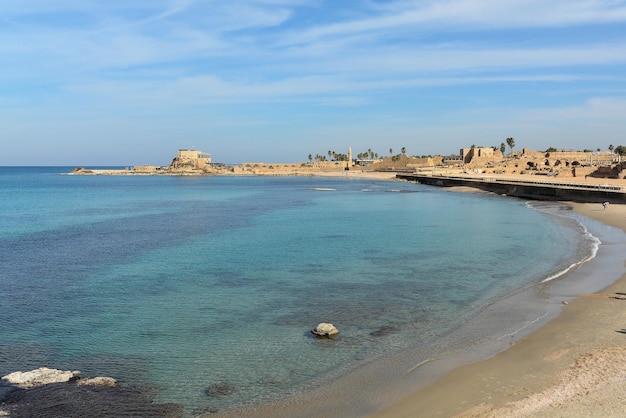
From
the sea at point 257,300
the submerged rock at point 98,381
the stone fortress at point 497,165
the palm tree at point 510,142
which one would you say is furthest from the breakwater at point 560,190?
the palm tree at point 510,142

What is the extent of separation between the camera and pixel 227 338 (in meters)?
12.0

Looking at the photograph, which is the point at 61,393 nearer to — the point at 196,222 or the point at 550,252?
the point at 550,252

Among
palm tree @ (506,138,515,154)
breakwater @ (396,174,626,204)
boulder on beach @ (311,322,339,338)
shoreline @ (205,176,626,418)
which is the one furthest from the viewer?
palm tree @ (506,138,515,154)

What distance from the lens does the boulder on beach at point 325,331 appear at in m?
11.9

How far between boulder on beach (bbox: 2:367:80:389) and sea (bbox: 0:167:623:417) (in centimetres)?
50

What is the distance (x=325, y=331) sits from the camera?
39.1 feet

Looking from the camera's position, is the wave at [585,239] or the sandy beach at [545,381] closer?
the sandy beach at [545,381]

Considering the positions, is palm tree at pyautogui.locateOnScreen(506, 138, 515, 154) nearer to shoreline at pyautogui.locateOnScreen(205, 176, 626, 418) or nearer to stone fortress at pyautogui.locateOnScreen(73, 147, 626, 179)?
stone fortress at pyautogui.locateOnScreen(73, 147, 626, 179)

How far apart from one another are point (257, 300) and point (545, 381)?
844cm

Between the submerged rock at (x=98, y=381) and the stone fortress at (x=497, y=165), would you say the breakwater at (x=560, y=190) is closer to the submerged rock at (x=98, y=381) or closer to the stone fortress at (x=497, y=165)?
the stone fortress at (x=497, y=165)

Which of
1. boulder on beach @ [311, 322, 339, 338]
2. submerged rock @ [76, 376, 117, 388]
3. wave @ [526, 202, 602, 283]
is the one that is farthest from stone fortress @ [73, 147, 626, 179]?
submerged rock @ [76, 376, 117, 388]

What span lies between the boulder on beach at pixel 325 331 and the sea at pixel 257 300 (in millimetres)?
172

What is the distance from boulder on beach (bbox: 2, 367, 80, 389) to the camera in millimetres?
9344

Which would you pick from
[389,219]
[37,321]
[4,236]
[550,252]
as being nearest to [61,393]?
[37,321]
